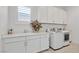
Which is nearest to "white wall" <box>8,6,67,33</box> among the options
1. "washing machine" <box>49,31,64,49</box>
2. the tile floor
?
"washing machine" <box>49,31,64,49</box>

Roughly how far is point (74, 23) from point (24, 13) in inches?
34.2

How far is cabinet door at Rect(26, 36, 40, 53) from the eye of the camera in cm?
182

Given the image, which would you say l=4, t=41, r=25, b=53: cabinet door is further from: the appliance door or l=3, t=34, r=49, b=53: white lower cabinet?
the appliance door

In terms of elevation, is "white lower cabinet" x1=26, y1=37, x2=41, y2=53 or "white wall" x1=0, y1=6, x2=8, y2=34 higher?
Answer: "white wall" x1=0, y1=6, x2=8, y2=34

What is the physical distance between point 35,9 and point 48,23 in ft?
1.06

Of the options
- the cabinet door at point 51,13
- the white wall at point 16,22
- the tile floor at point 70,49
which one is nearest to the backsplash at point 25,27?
the white wall at point 16,22

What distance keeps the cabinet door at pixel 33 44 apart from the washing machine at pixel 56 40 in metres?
0.23

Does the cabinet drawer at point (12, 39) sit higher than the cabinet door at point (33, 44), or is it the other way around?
the cabinet drawer at point (12, 39)

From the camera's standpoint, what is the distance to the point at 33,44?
1.86 m

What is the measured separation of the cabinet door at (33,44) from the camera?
5.96 ft

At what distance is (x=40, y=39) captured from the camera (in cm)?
191

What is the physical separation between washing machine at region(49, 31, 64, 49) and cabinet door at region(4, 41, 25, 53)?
0.49 metres

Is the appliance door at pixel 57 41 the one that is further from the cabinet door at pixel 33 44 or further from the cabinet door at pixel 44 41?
the cabinet door at pixel 33 44
